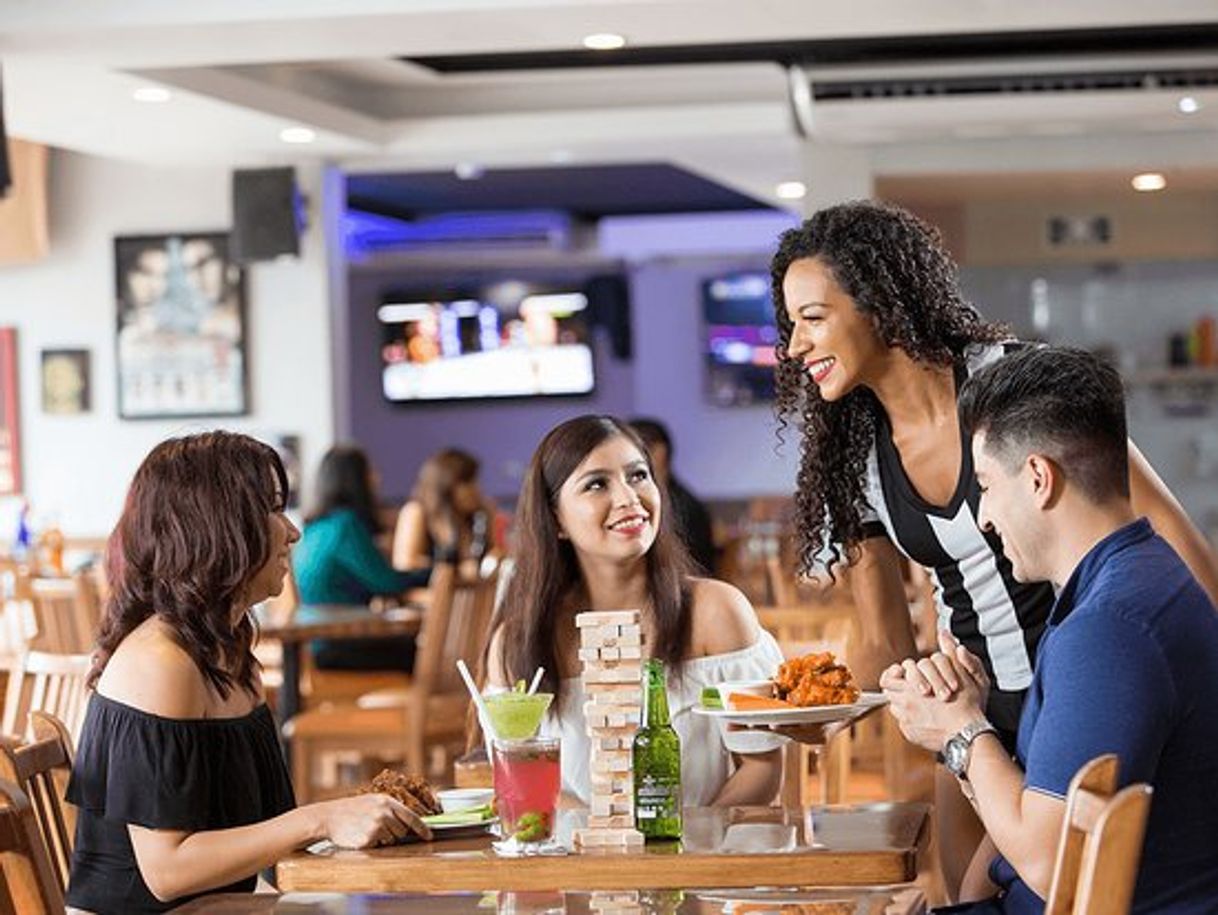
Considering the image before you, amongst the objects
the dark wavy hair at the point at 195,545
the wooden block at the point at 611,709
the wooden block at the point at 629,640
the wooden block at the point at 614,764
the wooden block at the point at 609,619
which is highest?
the dark wavy hair at the point at 195,545

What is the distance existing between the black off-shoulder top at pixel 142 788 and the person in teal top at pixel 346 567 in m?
5.25

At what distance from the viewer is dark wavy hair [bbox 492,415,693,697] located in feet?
13.1

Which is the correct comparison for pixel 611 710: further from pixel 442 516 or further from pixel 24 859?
pixel 442 516

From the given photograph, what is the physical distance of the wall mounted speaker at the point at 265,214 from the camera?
33.1ft

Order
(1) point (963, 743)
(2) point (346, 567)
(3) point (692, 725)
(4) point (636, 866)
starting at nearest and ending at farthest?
(1) point (963, 743) → (4) point (636, 866) → (3) point (692, 725) → (2) point (346, 567)

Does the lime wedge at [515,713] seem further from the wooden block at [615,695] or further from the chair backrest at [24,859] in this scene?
the chair backrest at [24,859]

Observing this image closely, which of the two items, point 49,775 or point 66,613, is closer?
point 49,775

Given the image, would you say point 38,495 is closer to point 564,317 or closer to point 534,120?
point 534,120

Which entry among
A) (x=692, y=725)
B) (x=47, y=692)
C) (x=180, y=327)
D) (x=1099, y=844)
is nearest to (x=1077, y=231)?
(x=180, y=327)

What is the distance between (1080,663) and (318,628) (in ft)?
18.4

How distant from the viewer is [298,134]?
31.4 feet

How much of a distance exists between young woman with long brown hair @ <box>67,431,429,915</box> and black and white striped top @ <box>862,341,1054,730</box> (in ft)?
3.09

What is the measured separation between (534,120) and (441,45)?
8.91ft

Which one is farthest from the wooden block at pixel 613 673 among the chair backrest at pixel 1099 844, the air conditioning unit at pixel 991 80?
the air conditioning unit at pixel 991 80
